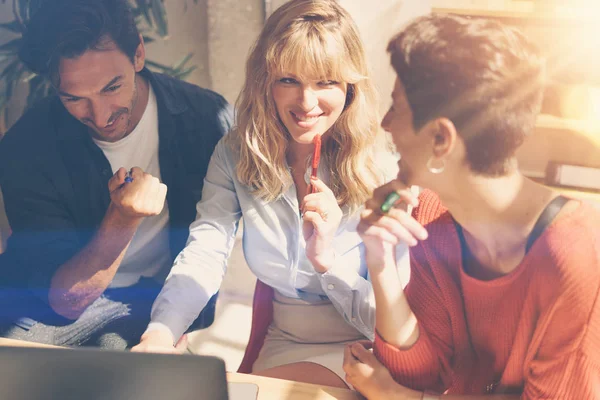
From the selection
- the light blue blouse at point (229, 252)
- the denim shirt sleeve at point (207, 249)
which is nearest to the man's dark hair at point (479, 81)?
the light blue blouse at point (229, 252)

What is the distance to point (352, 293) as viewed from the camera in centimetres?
123

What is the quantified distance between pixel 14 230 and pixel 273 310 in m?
0.67

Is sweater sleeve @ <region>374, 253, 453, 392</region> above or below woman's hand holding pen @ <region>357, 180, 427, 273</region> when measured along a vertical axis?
below

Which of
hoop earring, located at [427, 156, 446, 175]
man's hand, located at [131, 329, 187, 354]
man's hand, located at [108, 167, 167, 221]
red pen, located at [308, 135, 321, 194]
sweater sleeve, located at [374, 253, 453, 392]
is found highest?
hoop earring, located at [427, 156, 446, 175]

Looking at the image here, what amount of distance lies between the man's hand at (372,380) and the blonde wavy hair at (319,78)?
305 mm

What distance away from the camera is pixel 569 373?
96 cm

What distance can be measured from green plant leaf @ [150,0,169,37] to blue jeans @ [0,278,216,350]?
1.99ft

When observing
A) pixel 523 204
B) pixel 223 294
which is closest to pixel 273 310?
pixel 223 294

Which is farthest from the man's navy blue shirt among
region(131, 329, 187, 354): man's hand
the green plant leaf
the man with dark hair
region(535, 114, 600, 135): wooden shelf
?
region(535, 114, 600, 135): wooden shelf

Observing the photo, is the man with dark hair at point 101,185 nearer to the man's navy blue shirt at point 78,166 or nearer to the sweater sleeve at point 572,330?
the man's navy blue shirt at point 78,166

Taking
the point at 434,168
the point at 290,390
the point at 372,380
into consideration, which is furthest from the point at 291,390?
the point at 434,168

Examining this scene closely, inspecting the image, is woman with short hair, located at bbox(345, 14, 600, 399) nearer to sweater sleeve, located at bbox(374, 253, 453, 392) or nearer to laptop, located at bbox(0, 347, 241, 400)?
sweater sleeve, located at bbox(374, 253, 453, 392)

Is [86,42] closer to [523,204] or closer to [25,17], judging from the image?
[25,17]

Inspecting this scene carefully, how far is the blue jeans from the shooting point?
1436 mm
